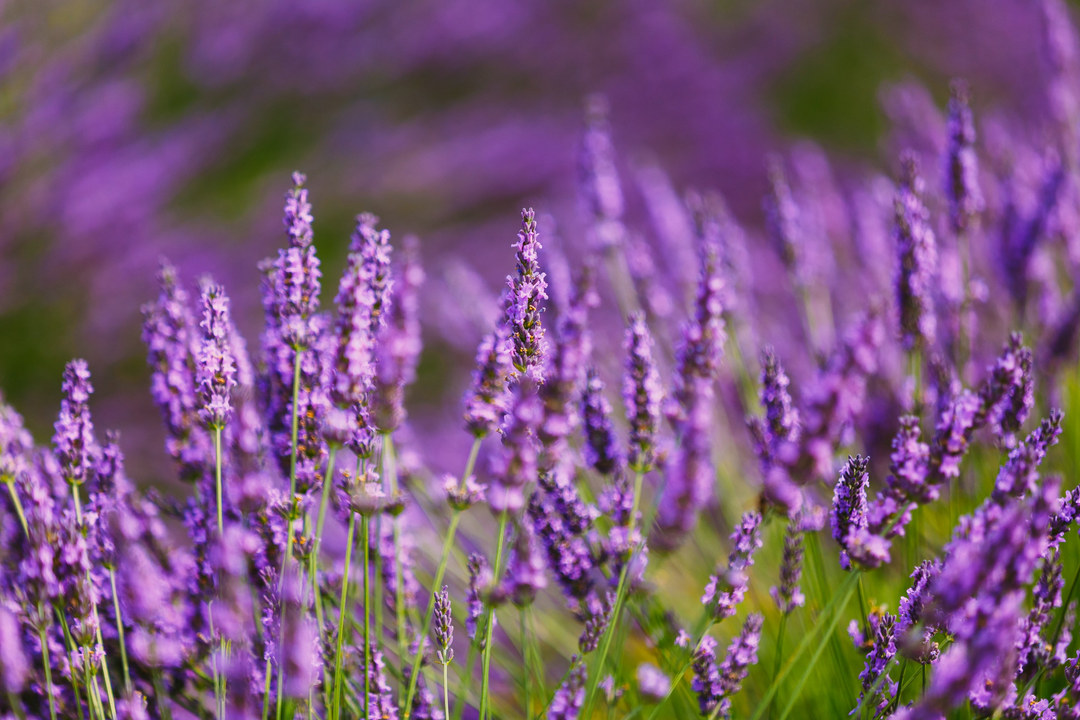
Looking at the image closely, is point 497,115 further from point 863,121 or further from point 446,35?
point 863,121

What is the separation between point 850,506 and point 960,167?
691 millimetres

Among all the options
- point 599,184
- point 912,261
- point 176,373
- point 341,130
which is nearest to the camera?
point 176,373

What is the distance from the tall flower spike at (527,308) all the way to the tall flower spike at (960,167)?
757mm

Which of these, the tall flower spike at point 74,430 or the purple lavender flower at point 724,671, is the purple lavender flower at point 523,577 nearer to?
the purple lavender flower at point 724,671

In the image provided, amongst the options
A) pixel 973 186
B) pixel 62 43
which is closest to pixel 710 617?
pixel 973 186

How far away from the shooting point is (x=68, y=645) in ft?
2.50

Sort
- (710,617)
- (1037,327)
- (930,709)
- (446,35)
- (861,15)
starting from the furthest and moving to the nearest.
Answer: (861,15), (446,35), (1037,327), (710,617), (930,709)

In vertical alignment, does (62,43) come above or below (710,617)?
above

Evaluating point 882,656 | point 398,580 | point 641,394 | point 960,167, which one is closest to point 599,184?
point 960,167

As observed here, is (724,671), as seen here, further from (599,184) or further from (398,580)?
(599,184)

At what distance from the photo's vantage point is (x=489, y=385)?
698 mm

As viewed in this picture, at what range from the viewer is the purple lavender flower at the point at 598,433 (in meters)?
0.89

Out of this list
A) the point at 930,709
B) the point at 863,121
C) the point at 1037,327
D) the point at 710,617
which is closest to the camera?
the point at 930,709

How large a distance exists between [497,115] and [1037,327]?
→ 1591mm
